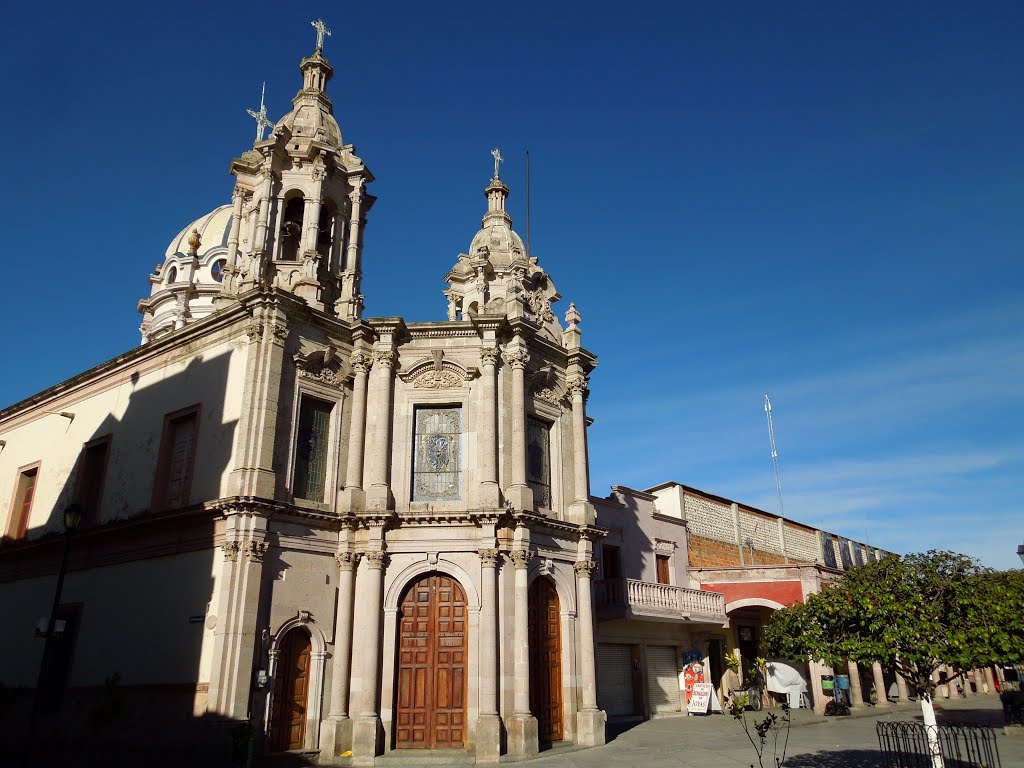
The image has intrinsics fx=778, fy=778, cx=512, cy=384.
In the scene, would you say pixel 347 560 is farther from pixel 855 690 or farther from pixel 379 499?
pixel 855 690

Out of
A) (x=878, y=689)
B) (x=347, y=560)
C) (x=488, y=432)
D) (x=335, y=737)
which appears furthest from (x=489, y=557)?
(x=878, y=689)

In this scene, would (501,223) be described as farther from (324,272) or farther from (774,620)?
(774,620)

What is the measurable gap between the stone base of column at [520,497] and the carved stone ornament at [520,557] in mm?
1122

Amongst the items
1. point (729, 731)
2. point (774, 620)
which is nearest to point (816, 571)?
point (729, 731)

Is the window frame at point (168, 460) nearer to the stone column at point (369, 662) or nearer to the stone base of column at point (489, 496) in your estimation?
the stone column at point (369, 662)

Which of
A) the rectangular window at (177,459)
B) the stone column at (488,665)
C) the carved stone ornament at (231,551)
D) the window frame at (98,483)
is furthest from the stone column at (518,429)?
the window frame at (98,483)

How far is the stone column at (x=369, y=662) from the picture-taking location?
709 inches

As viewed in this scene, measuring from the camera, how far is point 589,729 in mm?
20250

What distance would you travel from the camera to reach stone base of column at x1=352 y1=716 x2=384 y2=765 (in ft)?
58.7

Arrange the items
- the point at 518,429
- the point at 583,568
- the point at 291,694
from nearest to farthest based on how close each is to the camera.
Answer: the point at 291,694, the point at 518,429, the point at 583,568

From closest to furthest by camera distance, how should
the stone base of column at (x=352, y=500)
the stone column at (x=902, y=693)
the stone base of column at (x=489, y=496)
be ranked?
the stone base of column at (x=489, y=496) → the stone base of column at (x=352, y=500) → the stone column at (x=902, y=693)

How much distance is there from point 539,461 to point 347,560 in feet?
20.1

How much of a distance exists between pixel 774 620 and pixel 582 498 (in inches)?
345

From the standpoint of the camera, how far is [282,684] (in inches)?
728
